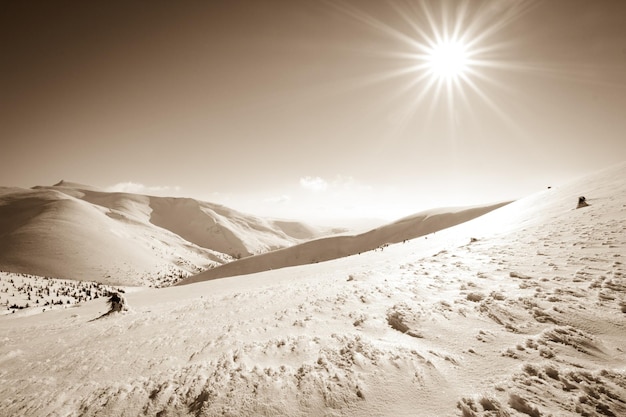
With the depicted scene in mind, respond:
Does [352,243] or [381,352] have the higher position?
[352,243]

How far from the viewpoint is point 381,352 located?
3.73 metres

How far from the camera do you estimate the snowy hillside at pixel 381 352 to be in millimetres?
2881

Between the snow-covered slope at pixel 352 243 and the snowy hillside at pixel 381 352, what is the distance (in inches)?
1185

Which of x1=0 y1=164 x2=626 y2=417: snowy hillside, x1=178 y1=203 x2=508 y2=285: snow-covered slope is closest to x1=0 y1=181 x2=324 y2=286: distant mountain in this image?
x1=178 y1=203 x2=508 y2=285: snow-covered slope

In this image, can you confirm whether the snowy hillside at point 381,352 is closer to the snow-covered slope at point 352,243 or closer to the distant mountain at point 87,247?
the snow-covered slope at point 352,243

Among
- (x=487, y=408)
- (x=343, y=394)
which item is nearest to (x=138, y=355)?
(x=343, y=394)

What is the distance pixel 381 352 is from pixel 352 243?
38.7 m

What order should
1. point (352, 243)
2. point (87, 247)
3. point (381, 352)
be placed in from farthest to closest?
1. point (87, 247)
2. point (352, 243)
3. point (381, 352)

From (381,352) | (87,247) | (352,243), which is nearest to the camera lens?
(381,352)

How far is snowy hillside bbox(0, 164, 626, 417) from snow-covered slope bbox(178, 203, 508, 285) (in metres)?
30.1

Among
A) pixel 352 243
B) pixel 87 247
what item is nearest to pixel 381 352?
pixel 352 243

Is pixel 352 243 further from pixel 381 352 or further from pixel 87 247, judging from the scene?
pixel 87 247

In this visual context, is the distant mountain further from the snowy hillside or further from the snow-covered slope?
the snowy hillside

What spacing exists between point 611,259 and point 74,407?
10201 mm
